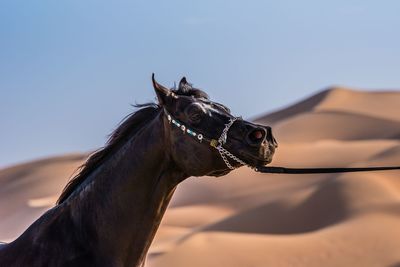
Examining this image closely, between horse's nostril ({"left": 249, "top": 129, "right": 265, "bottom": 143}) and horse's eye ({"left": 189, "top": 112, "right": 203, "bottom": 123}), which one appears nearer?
horse's nostril ({"left": 249, "top": 129, "right": 265, "bottom": 143})

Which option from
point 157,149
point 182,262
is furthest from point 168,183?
point 182,262

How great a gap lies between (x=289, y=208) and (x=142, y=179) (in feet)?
85.8

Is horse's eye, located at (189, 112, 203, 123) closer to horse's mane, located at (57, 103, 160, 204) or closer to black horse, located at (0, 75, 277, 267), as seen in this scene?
black horse, located at (0, 75, 277, 267)

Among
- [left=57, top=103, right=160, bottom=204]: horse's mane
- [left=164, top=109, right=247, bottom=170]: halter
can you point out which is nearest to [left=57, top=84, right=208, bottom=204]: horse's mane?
[left=57, top=103, right=160, bottom=204]: horse's mane

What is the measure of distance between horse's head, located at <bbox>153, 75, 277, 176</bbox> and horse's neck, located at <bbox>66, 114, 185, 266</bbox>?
10 cm

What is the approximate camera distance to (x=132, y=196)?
5273 mm

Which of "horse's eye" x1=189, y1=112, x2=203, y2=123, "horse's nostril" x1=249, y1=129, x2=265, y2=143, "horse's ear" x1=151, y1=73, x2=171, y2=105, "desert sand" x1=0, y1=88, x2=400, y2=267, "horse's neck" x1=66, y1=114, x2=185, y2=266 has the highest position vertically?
"horse's ear" x1=151, y1=73, x2=171, y2=105

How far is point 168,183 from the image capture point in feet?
17.4

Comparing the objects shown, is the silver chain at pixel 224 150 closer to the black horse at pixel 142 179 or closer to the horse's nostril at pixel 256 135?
the black horse at pixel 142 179

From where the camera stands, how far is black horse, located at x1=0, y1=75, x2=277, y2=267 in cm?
514

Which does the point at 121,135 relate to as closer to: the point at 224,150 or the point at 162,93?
the point at 162,93

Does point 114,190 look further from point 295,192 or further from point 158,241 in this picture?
point 295,192

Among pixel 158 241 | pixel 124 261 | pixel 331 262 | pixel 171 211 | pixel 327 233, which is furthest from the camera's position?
pixel 171 211

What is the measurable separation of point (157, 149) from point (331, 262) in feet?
63.5
